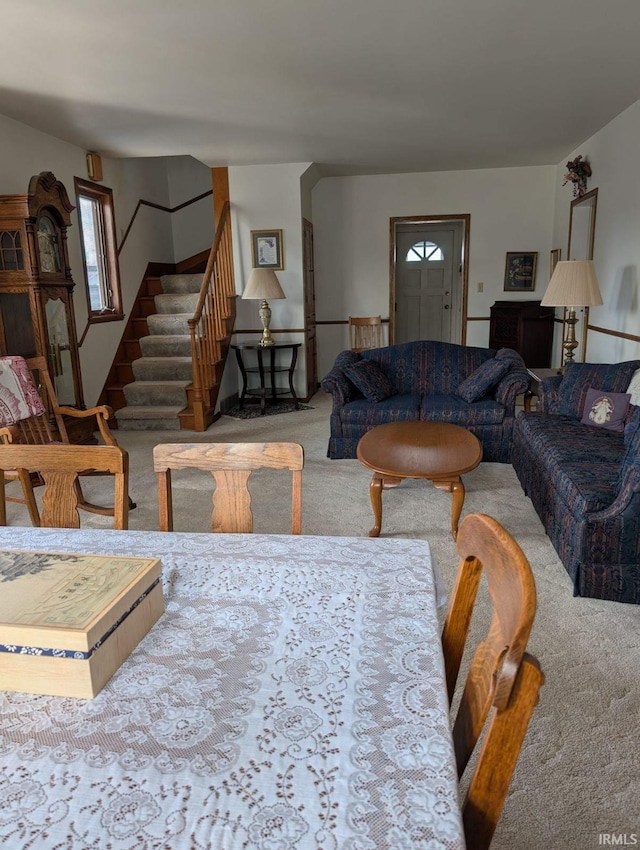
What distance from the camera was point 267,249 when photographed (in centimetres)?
661

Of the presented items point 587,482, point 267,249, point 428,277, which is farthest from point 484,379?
point 428,277

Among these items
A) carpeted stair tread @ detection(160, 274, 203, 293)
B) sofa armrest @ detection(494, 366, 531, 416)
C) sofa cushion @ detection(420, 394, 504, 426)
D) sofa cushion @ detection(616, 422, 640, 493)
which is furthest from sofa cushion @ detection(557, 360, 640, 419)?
carpeted stair tread @ detection(160, 274, 203, 293)

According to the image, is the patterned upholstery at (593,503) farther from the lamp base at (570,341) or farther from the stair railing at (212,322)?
the stair railing at (212,322)

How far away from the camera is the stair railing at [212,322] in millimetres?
5555

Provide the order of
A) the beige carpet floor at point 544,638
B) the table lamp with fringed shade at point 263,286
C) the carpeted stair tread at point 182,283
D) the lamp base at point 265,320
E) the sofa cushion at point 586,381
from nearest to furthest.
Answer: the beige carpet floor at point 544,638
the sofa cushion at point 586,381
the table lamp with fringed shade at point 263,286
the lamp base at point 265,320
the carpeted stair tread at point 182,283

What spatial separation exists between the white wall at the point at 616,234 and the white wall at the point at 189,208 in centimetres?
448

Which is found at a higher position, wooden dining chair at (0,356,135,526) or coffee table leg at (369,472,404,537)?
wooden dining chair at (0,356,135,526)

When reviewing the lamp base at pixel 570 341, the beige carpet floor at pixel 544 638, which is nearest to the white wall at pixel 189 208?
the beige carpet floor at pixel 544 638

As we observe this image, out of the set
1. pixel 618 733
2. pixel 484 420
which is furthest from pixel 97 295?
pixel 618 733

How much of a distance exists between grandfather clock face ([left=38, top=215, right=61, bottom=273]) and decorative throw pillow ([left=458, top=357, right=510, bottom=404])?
10.8ft

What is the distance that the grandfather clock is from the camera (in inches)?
164

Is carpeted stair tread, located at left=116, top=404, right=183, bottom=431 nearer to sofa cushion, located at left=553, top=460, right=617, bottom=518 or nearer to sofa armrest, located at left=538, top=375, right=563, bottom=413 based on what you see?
sofa armrest, located at left=538, top=375, right=563, bottom=413

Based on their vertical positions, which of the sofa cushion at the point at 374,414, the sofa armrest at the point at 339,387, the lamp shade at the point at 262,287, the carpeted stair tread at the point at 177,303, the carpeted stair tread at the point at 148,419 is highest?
the lamp shade at the point at 262,287

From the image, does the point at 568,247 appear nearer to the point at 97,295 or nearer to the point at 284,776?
the point at 97,295
